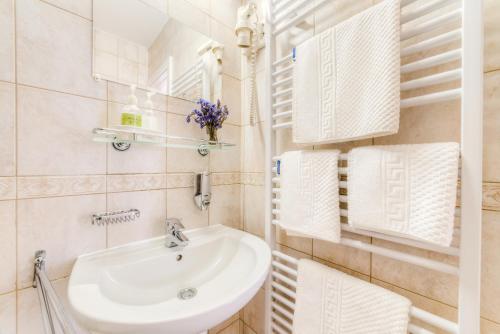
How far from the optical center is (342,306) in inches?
27.1

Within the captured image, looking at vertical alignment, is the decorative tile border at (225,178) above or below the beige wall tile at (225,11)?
below

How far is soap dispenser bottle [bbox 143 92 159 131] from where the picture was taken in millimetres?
822

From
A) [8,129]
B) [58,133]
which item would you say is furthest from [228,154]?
[8,129]

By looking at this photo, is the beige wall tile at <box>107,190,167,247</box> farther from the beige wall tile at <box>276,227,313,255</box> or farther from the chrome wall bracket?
the beige wall tile at <box>276,227,313,255</box>

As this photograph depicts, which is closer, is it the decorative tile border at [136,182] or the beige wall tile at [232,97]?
the decorative tile border at [136,182]

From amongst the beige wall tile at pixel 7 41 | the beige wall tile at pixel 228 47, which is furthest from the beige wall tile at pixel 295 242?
the beige wall tile at pixel 7 41

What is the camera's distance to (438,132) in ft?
1.98

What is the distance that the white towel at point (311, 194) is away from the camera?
711 mm

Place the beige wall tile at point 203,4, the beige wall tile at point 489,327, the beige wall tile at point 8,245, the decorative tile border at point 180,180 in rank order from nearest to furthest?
the beige wall tile at point 489,327 → the beige wall tile at point 8,245 → the decorative tile border at point 180,180 → the beige wall tile at point 203,4

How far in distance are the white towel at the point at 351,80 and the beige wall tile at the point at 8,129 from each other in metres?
0.89

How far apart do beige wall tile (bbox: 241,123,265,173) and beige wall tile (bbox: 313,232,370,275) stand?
46 centimetres

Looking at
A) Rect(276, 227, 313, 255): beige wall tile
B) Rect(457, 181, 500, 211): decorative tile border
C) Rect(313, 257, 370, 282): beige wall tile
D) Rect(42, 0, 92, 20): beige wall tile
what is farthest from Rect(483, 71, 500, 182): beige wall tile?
Rect(42, 0, 92, 20): beige wall tile

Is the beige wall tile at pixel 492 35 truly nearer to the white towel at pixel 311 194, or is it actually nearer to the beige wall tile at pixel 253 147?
the white towel at pixel 311 194

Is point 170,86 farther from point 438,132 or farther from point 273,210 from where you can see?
point 438,132
